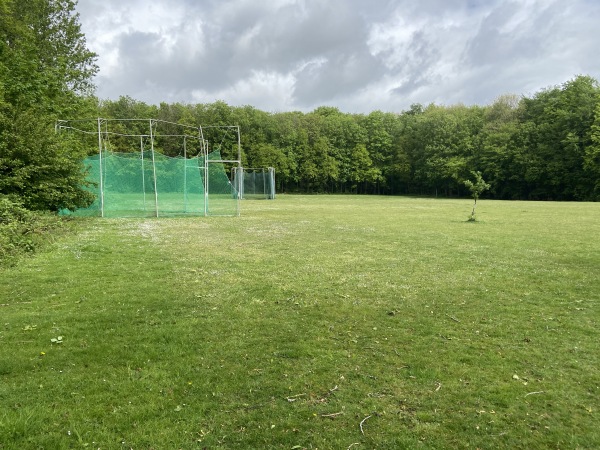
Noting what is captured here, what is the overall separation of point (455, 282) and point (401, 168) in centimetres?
5867

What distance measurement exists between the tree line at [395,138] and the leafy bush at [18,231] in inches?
389

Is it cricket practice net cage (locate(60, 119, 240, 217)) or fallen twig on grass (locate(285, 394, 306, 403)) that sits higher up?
cricket practice net cage (locate(60, 119, 240, 217))

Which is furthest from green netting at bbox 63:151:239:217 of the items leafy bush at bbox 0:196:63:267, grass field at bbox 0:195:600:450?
grass field at bbox 0:195:600:450

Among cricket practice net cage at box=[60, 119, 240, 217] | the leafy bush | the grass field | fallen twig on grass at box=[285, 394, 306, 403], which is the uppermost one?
cricket practice net cage at box=[60, 119, 240, 217]

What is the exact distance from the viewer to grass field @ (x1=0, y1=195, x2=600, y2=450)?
10.6 ft

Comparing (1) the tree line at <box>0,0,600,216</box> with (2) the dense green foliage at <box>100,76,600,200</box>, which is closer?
(1) the tree line at <box>0,0,600,216</box>

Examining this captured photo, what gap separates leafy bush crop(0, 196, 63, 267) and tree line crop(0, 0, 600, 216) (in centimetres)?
988

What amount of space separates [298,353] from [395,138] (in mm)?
66948

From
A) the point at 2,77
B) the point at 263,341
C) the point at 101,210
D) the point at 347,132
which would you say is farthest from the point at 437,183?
the point at 263,341

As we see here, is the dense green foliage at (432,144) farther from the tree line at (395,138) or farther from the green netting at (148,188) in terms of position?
the green netting at (148,188)

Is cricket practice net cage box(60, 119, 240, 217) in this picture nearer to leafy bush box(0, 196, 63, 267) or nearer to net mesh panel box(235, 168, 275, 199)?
leafy bush box(0, 196, 63, 267)

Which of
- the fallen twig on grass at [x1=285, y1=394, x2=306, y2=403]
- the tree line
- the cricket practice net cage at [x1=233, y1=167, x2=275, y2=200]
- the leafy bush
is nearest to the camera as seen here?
the fallen twig on grass at [x1=285, y1=394, x2=306, y2=403]

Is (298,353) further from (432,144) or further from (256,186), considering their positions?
(432,144)

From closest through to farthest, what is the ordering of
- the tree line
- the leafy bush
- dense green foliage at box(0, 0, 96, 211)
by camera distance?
1. the leafy bush
2. dense green foliage at box(0, 0, 96, 211)
3. the tree line
